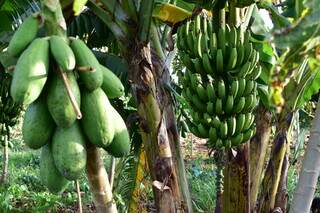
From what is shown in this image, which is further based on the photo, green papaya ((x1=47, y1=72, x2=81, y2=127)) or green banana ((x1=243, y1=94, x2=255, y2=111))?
green banana ((x1=243, y1=94, x2=255, y2=111))

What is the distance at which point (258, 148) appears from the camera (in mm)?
2463

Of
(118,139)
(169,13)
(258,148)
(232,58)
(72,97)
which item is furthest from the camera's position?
(258,148)

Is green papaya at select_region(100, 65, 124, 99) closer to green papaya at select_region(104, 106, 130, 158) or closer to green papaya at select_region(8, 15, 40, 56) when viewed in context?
green papaya at select_region(104, 106, 130, 158)

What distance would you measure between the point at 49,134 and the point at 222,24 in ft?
3.35

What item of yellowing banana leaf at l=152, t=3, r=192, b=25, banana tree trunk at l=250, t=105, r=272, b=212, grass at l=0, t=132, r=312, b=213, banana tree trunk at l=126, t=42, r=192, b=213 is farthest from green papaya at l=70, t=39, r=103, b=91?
grass at l=0, t=132, r=312, b=213

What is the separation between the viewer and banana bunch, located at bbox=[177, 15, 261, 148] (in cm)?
170

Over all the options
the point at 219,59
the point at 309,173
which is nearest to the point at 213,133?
the point at 219,59

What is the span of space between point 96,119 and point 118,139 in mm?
105

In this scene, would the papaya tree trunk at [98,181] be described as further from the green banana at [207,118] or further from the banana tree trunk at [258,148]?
the banana tree trunk at [258,148]

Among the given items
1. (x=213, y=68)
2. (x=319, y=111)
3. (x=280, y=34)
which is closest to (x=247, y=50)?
(x=213, y=68)

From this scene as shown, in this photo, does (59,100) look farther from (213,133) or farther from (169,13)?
(169,13)

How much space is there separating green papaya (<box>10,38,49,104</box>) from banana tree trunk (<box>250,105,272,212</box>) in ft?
5.73

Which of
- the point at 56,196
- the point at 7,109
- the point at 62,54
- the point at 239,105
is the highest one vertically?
the point at 62,54

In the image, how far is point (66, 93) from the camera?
2.80ft
